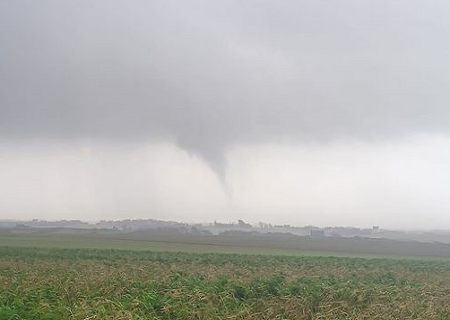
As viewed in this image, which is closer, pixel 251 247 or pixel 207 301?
pixel 207 301

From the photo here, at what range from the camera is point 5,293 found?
48.5 ft

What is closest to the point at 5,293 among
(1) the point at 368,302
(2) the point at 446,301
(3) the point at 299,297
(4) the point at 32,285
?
(4) the point at 32,285

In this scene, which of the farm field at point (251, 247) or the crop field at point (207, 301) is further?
the farm field at point (251, 247)

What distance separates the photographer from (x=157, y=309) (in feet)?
44.4

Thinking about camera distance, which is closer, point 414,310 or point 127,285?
point 414,310

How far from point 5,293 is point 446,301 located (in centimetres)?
1185

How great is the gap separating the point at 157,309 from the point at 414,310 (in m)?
6.31

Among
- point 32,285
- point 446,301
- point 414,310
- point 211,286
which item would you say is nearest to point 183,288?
point 211,286

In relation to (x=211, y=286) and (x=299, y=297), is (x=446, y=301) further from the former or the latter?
(x=211, y=286)

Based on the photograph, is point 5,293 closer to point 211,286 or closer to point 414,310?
point 211,286

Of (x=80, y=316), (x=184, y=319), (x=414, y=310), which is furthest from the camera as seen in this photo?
(x=414, y=310)

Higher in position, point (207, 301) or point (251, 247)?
point (251, 247)

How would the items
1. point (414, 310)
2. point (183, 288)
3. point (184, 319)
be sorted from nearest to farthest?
1. point (184, 319)
2. point (414, 310)
3. point (183, 288)

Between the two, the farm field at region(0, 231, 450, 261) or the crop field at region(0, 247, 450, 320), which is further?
the farm field at region(0, 231, 450, 261)
